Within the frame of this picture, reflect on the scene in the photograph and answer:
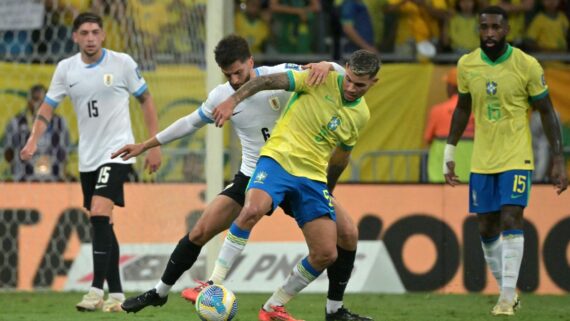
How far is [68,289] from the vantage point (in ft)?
40.4

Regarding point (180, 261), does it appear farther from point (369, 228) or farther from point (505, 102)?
point (369, 228)

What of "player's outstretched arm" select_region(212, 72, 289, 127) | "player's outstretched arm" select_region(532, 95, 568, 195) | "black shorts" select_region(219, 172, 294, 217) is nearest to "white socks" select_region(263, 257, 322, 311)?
"black shorts" select_region(219, 172, 294, 217)

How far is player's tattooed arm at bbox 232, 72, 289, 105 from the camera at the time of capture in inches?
312

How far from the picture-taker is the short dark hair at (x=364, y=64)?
316 inches

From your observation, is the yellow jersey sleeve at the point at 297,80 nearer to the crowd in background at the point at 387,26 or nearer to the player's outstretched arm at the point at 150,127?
the player's outstretched arm at the point at 150,127

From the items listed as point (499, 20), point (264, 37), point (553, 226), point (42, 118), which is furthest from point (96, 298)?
point (264, 37)

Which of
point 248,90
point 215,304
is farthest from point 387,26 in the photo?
point 215,304

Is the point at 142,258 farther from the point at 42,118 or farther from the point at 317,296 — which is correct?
the point at 42,118

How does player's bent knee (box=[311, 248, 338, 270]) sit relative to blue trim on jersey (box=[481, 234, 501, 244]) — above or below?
above

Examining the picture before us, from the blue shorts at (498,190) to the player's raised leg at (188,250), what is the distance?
2.16m

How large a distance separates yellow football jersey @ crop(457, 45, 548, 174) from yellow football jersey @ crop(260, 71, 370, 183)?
1769mm

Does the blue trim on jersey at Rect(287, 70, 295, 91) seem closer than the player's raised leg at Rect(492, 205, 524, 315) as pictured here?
Yes

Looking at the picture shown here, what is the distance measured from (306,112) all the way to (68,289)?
4.89 metres

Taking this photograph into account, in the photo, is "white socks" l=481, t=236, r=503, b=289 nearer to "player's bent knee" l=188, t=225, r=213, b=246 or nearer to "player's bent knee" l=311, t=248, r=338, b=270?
"player's bent knee" l=311, t=248, r=338, b=270
